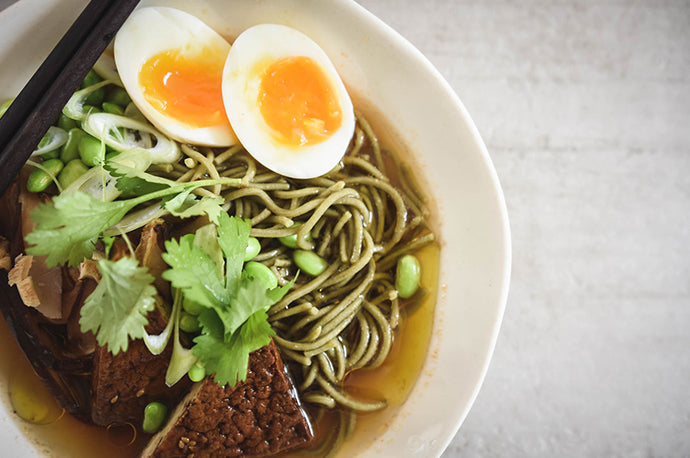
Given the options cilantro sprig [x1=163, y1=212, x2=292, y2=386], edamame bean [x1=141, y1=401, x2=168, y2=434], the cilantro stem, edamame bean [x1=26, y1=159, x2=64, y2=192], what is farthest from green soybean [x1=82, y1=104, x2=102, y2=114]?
edamame bean [x1=141, y1=401, x2=168, y2=434]

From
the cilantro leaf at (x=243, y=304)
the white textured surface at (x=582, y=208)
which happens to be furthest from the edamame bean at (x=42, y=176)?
the white textured surface at (x=582, y=208)

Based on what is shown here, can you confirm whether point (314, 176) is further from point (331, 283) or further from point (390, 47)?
point (390, 47)

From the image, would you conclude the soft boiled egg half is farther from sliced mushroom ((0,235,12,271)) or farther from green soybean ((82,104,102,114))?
sliced mushroom ((0,235,12,271))

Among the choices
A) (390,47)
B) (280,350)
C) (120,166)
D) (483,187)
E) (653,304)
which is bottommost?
(653,304)

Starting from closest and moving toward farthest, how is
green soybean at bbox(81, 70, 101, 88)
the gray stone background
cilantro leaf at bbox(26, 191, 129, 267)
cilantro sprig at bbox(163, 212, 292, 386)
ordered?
cilantro leaf at bbox(26, 191, 129, 267), cilantro sprig at bbox(163, 212, 292, 386), green soybean at bbox(81, 70, 101, 88), the gray stone background

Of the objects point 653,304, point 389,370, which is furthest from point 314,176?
point 653,304
